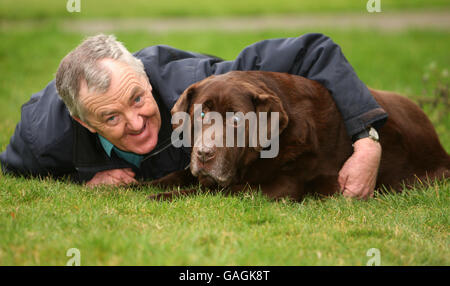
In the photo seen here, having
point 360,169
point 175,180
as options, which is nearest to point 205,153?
point 175,180

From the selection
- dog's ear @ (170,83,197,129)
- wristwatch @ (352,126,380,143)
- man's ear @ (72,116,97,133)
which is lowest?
man's ear @ (72,116,97,133)

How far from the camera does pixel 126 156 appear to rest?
414 centimetres

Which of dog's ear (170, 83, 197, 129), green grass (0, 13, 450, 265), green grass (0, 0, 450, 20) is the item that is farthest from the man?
green grass (0, 0, 450, 20)

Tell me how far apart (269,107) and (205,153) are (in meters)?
0.51

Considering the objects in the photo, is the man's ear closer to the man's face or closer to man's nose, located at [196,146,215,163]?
the man's face

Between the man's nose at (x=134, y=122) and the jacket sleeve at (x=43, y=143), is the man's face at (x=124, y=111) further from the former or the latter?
the jacket sleeve at (x=43, y=143)

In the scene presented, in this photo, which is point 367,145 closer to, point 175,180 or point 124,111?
point 175,180

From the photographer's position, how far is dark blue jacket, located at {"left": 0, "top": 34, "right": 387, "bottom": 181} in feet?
12.1

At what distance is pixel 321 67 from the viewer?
3824 mm

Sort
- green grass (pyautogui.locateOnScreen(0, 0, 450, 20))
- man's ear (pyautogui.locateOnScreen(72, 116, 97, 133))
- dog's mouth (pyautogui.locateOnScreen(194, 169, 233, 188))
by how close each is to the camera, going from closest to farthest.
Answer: dog's mouth (pyautogui.locateOnScreen(194, 169, 233, 188))
man's ear (pyautogui.locateOnScreen(72, 116, 97, 133))
green grass (pyautogui.locateOnScreen(0, 0, 450, 20))

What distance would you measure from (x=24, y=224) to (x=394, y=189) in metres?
2.59

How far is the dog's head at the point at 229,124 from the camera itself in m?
3.23

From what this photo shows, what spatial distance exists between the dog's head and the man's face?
1.72 ft

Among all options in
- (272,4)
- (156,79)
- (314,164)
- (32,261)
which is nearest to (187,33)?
(272,4)
